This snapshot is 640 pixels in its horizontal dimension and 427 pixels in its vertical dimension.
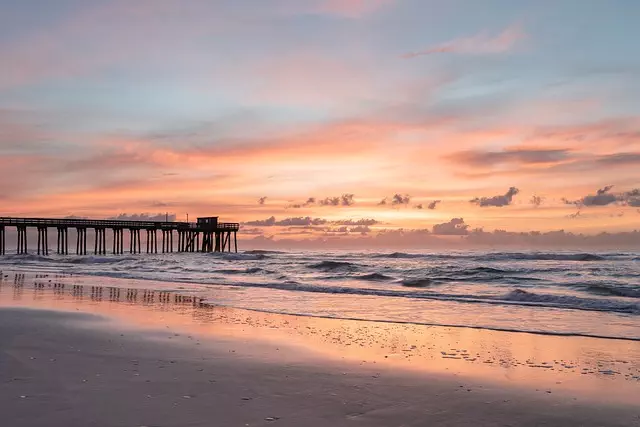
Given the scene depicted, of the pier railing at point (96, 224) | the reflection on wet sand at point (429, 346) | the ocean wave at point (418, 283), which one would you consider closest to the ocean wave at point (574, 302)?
the ocean wave at point (418, 283)

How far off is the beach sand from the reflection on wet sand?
0.04m

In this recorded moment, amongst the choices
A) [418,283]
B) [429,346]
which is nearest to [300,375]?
[429,346]

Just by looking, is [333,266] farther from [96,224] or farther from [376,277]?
[96,224]

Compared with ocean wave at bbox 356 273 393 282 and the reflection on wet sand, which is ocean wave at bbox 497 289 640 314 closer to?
the reflection on wet sand

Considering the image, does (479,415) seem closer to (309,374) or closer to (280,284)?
(309,374)

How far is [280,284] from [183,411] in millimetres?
21847

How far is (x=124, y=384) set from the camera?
282 inches

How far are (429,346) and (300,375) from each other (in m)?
3.62

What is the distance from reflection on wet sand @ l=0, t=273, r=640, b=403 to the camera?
829cm

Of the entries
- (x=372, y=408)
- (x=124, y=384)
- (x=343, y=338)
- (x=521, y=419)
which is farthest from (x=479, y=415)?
(x=343, y=338)

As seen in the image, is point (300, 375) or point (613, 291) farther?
point (613, 291)

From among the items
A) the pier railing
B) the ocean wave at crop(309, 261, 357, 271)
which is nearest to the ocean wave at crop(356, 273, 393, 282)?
the ocean wave at crop(309, 261, 357, 271)

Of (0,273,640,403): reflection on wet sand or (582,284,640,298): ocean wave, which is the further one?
(582,284,640,298): ocean wave

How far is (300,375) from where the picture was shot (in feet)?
26.5
